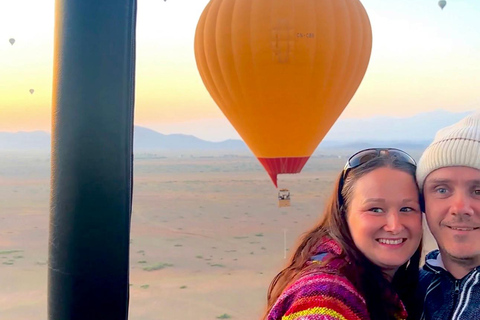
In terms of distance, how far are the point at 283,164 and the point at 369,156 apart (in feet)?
26.7

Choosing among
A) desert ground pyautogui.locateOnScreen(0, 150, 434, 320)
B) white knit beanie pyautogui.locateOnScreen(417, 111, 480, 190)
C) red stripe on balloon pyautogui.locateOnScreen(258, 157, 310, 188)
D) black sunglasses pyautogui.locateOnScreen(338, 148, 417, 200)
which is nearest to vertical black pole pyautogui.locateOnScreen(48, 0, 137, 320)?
desert ground pyautogui.locateOnScreen(0, 150, 434, 320)

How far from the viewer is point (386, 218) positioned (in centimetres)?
135

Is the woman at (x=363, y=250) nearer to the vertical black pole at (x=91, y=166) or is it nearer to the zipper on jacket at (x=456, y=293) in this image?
the zipper on jacket at (x=456, y=293)

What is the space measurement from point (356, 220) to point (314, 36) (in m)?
7.12

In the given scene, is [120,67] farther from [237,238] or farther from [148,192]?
[148,192]

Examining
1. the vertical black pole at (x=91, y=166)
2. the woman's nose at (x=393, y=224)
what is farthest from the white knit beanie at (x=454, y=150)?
the vertical black pole at (x=91, y=166)

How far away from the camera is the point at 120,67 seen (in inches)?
60.5

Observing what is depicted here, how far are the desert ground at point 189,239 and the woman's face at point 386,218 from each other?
188mm

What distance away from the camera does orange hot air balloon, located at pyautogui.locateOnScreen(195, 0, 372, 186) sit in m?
8.20

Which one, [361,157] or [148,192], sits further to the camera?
[148,192]

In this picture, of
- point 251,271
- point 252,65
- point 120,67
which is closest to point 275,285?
point 120,67

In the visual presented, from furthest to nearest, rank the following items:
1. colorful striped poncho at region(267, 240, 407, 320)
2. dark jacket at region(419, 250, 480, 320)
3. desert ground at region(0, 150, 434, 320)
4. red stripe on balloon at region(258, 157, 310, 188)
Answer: desert ground at region(0, 150, 434, 320), red stripe on balloon at region(258, 157, 310, 188), dark jacket at region(419, 250, 480, 320), colorful striped poncho at region(267, 240, 407, 320)

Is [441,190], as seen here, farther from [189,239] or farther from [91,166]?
[189,239]

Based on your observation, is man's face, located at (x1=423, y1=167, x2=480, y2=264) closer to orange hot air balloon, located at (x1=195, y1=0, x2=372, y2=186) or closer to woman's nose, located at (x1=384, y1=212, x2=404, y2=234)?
woman's nose, located at (x1=384, y1=212, x2=404, y2=234)
